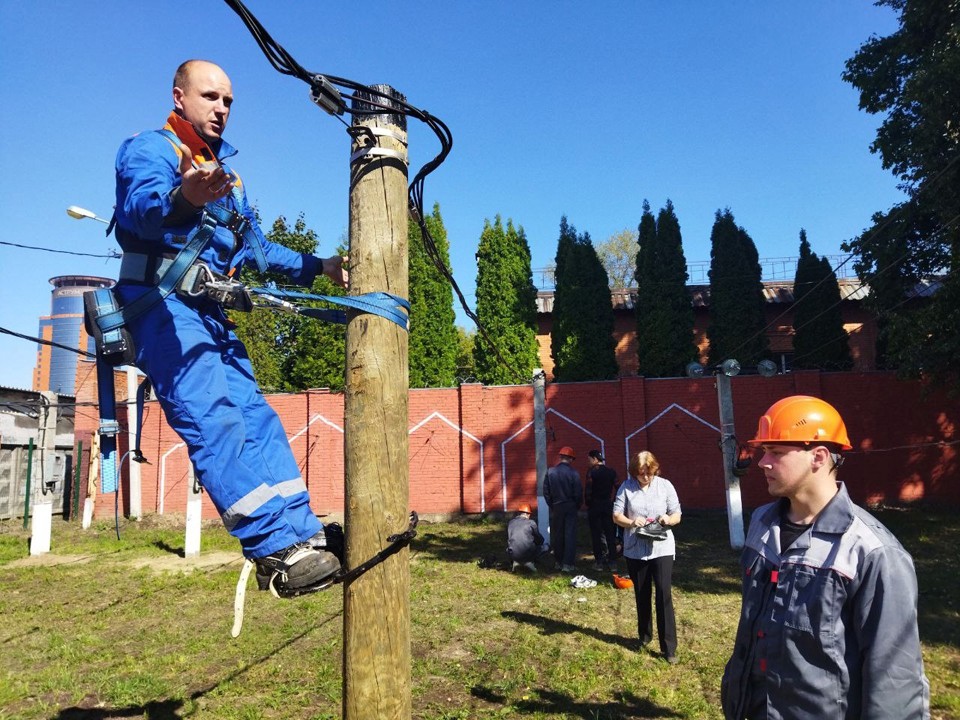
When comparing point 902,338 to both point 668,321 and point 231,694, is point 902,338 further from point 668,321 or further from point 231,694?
point 231,694

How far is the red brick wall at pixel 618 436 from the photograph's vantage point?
15.9 m

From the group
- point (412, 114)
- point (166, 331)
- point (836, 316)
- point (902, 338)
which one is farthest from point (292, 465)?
point (836, 316)

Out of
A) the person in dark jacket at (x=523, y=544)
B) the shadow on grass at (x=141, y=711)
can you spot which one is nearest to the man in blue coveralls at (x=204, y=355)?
the shadow on grass at (x=141, y=711)

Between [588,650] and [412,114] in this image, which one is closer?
[412,114]

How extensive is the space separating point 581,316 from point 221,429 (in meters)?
19.4

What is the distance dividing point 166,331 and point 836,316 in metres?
21.5

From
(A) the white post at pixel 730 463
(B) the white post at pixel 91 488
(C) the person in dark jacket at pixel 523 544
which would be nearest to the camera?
(C) the person in dark jacket at pixel 523 544

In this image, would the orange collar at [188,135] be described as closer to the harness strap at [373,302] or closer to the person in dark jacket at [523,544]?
the harness strap at [373,302]

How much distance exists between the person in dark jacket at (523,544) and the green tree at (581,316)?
10670 mm

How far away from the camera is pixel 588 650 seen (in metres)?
6.46

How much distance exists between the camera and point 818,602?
233 cm

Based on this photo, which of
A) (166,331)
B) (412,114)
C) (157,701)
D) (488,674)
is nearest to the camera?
(166,331)

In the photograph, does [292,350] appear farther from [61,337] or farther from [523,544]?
[61,337]

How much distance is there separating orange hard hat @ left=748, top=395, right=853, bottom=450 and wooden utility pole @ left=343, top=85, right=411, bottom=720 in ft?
4.89
